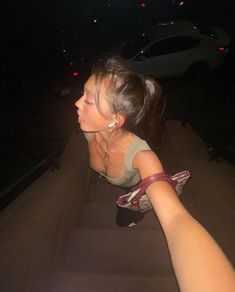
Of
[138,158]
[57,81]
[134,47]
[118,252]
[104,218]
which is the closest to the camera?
[138,158]

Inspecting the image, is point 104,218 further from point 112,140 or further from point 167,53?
point 167,53

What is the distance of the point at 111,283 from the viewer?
1.92 meters

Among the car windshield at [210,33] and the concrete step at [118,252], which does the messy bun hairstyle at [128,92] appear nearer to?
the concrete step at [118,252]

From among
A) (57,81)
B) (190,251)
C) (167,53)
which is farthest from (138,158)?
(57,81)

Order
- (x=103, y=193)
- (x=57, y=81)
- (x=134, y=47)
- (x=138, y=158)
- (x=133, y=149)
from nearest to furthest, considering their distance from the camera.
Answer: (x=138, y=158) → (x=133, y=149) → (x=103, y=193) → (x=134, y=47) → (x=57, y=81)

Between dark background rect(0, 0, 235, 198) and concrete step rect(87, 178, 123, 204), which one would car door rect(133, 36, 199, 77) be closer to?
dark background rect(0, 0, 235, 198)

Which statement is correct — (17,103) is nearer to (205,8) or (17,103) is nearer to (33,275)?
(33,275)

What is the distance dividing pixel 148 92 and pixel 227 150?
8.47 feet

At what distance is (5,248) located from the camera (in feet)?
6.08

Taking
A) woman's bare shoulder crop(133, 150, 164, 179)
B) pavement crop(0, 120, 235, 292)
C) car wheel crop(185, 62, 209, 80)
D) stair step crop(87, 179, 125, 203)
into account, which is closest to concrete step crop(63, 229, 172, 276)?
pavement crop(0, 120, 235, 292)

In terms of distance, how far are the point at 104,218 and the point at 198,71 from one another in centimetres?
520

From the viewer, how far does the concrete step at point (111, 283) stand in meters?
1.86

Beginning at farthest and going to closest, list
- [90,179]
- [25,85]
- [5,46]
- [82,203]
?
1. [25,85]
2. [5,46]
3. [90,179]
4. [82,203]

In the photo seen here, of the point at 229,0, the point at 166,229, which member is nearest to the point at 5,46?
the point at 166,229
